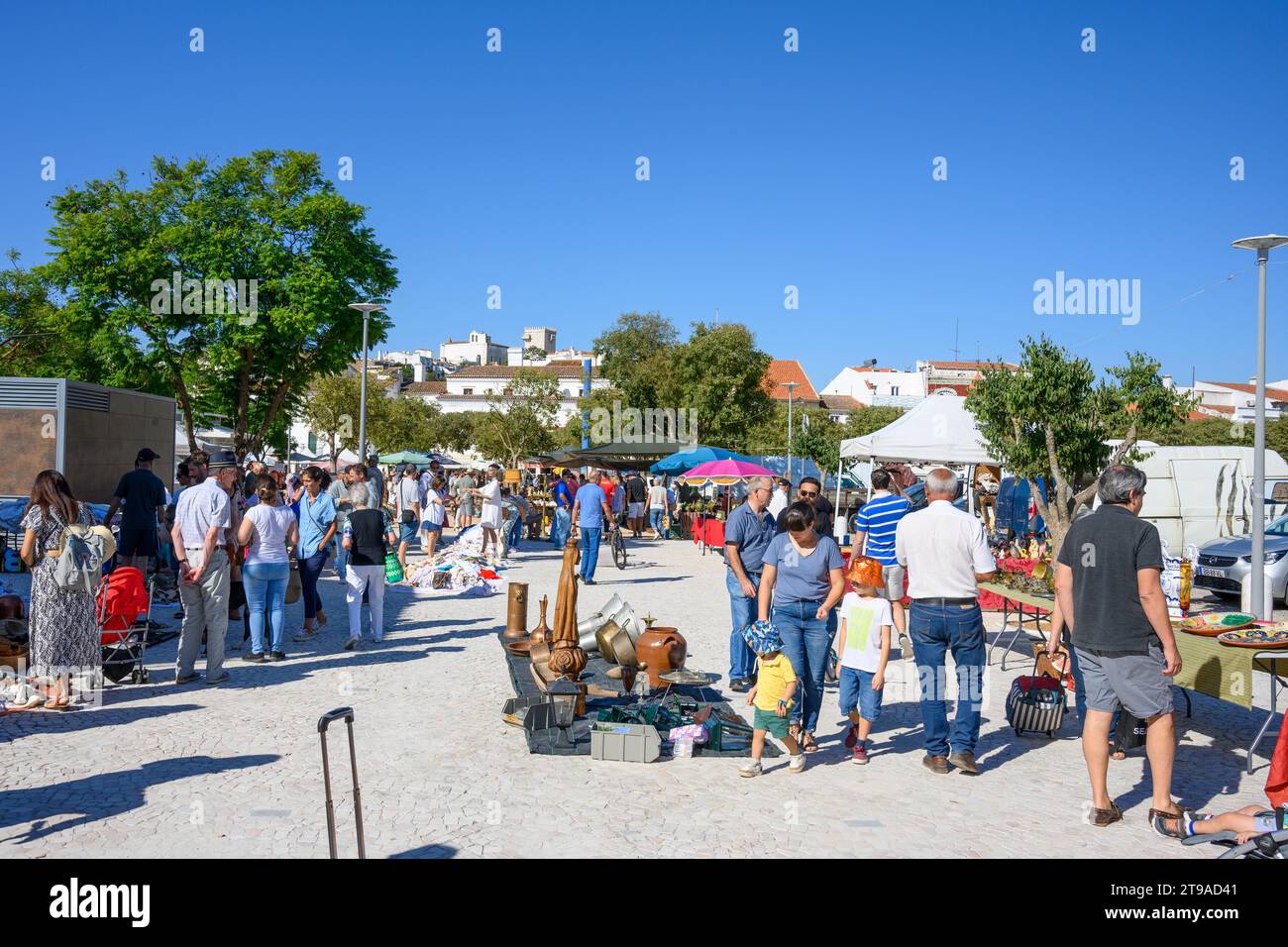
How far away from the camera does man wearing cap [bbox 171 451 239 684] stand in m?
7.68

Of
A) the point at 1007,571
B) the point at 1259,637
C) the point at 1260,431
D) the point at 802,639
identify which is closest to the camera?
the point at 802,639

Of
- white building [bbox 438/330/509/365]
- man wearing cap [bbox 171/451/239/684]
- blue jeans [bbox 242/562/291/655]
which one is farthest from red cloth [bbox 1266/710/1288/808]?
white building [bbox 438/330/509/365]

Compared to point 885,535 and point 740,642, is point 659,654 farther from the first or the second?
point 885,535

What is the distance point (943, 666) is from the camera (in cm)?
578

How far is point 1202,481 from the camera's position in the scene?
20328 millimetres

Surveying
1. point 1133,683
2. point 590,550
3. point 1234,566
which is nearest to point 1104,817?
point 1133,683

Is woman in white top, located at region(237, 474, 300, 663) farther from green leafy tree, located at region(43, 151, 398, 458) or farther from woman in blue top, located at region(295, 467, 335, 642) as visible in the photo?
green leafy tree, located at region(43, 151, 398, 458)

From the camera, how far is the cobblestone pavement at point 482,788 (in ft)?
15.0

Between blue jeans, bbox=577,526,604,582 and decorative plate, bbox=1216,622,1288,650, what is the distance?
923 centimetres

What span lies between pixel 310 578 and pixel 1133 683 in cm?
806

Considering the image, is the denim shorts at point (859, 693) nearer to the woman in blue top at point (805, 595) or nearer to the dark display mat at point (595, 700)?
the woman in blue top at point (805, 595)

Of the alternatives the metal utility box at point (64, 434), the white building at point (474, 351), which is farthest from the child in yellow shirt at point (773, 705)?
the white building at point (474, 351)
